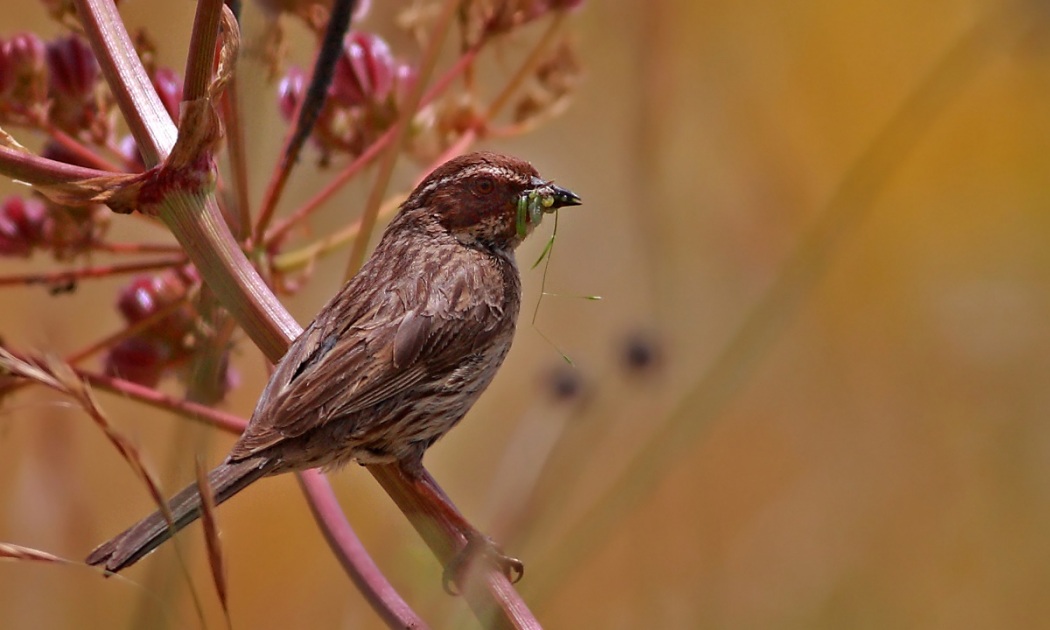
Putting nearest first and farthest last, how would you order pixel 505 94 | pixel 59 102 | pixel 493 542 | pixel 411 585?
pixel 411 585
pixel 493 542
pixel 59 102
pixel 505 94

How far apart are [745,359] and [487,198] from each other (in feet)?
3.04

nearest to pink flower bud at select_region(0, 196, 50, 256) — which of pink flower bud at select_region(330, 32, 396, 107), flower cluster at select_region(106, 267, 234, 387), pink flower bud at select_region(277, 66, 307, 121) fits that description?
flower cluster at select_region(106, 267, 234, 387)

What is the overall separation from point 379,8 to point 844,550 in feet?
9.79

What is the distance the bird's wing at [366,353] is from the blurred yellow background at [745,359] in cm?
24

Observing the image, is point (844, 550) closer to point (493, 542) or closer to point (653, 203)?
point (653, 203)

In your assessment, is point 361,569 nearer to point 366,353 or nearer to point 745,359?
point 366,353

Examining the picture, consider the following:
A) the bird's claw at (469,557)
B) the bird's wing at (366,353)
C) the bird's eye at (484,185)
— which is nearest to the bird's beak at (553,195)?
the bird's eye at (484,185)

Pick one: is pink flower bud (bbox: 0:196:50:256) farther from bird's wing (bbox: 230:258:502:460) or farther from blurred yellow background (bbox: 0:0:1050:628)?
bird's wing (bbox: 230:258:502:460)

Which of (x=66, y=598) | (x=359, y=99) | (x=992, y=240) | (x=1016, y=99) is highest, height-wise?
(x=1016, y=99)

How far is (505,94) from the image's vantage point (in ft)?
Answer: 9.32

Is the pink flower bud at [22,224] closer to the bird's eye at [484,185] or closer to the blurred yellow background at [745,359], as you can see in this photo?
the blurred yellow background at [745,359]

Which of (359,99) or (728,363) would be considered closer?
(728,363)

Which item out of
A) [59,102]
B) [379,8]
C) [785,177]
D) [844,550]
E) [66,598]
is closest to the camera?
[59,102]

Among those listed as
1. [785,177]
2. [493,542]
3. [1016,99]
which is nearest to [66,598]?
[493,542]
